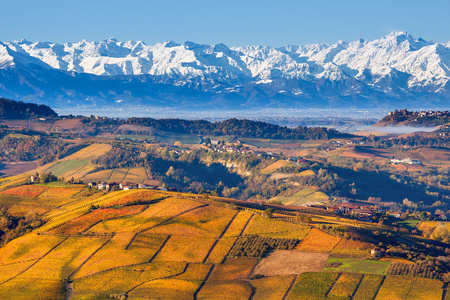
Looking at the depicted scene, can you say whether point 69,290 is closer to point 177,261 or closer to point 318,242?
point 177,261

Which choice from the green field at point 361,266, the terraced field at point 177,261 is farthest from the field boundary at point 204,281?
the green field at point 361,266

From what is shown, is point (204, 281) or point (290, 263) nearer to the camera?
point (204, 281)

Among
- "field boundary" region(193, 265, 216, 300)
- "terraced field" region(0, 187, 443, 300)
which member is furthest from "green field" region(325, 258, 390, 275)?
"field boundary" region(193, 265, 216, 300)

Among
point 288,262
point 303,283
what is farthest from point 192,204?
point 303,283

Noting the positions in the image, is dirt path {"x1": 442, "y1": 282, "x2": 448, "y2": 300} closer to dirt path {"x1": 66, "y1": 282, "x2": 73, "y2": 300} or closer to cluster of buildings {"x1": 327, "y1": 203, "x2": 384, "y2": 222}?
dirt path {"x1": 66, "y1": 282, "x2": 73, "y2": 300}

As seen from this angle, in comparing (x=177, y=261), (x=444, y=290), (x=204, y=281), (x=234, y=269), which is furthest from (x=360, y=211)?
(x=204, y=281)

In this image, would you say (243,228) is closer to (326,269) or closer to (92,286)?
(326,269)

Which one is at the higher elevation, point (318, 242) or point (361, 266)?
point (318, 242)
